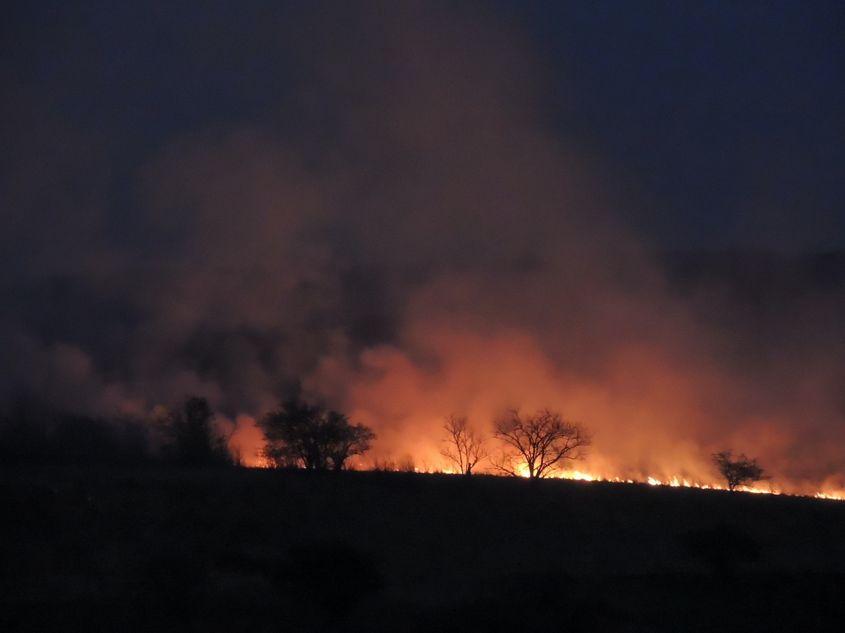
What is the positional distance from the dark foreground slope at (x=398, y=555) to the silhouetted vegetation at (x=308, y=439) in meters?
9.14

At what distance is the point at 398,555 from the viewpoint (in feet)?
82.5

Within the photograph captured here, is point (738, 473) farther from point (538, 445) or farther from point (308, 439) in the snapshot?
point (308, 439)

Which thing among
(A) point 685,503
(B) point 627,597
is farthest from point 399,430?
(B) point 627,597

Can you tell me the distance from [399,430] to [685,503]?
4254cm

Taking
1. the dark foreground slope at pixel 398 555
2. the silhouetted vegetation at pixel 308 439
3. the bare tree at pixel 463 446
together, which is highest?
the bare tree at pixel 463 446

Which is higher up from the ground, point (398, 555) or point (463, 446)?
point (463, 446)

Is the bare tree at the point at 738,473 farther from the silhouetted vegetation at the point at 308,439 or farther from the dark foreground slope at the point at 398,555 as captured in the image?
the silhouetted vegetation at the point at 308,439

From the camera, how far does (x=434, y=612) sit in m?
18.9

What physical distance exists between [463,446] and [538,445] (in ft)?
37.6

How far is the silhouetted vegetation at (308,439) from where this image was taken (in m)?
41.9

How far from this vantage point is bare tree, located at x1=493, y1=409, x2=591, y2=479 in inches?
1978

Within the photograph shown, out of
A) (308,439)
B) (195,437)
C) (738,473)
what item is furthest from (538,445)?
(195,437)

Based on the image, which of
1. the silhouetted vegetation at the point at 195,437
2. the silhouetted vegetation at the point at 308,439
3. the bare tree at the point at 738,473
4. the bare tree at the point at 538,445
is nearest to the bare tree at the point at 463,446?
the bare tree at the point at 538,445

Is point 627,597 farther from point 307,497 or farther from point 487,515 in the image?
point 307,497
